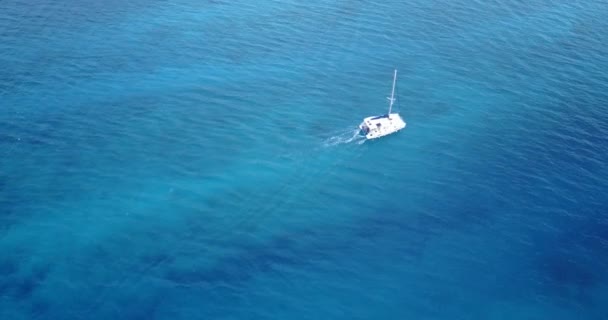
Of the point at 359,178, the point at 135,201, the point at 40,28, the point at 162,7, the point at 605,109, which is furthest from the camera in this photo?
the point at 162,7

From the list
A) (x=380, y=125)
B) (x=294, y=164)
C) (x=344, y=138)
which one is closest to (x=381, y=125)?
(x=380, y=125)

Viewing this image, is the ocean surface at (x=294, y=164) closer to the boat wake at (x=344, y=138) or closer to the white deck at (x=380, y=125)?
the boat wake at (x=344, y=138)

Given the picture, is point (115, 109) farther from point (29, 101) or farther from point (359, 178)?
point (359, 178)

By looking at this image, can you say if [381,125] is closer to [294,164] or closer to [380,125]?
[380,125]

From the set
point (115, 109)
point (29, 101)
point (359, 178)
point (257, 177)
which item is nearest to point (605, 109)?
point (359, 178)

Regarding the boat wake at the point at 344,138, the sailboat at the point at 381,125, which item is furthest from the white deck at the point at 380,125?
the boat wake at the point at 344,138

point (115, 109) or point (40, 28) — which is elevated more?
point (40, 28)

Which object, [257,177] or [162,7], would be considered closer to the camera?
[257,177]
